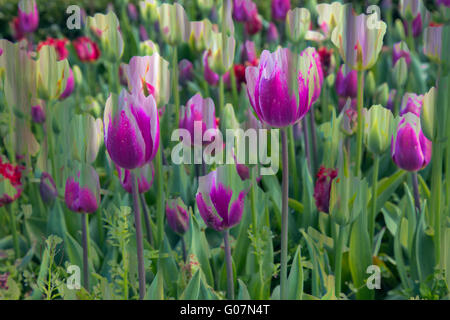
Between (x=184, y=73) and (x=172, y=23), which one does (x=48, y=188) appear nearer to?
(x=172, y=23)

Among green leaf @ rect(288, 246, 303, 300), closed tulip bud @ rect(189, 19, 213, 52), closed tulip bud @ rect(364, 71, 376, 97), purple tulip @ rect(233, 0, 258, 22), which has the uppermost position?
purple tulip @ rect(233, 0, 258, 22)

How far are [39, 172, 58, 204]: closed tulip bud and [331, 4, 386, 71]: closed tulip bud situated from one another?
2.34 feet

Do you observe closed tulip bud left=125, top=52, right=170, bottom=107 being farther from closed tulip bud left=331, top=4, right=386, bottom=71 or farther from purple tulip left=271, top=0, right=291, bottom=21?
purple tulip left=271, top=0, right=291, bottom=21

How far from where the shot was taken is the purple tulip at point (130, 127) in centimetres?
85

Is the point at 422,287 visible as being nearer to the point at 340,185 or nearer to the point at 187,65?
the point at 340,185

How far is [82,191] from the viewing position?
1.05m

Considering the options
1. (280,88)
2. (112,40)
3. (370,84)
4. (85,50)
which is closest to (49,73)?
(112,40)

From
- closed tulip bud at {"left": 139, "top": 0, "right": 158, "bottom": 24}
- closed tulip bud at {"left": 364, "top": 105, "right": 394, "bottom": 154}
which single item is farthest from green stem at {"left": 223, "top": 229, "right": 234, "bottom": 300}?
closed tulip bud at {"left": 139, "top": 0, "right": 158, "bottom": 24}

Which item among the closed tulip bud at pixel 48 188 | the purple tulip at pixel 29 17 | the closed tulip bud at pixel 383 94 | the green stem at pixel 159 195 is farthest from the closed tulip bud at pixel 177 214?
the purple tulip at pixel 29 17

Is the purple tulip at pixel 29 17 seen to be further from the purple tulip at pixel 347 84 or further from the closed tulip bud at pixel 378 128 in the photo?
the closed tulip bud at pixel 378 128

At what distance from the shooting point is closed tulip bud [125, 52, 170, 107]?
102cm

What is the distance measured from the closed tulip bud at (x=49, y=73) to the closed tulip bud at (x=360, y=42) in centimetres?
54
